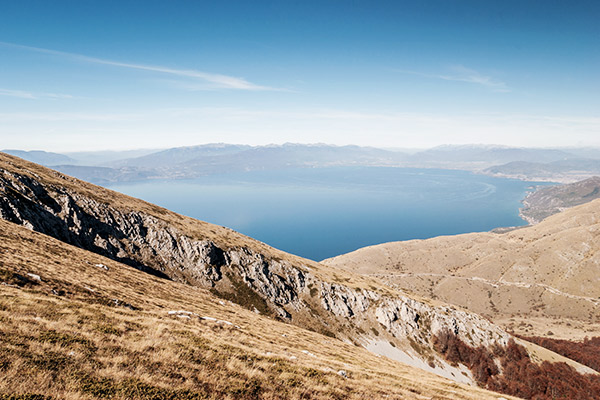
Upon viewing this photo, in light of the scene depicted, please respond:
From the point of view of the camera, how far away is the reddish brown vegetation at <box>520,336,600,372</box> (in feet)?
390

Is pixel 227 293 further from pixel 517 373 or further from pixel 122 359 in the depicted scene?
pixel 517 373

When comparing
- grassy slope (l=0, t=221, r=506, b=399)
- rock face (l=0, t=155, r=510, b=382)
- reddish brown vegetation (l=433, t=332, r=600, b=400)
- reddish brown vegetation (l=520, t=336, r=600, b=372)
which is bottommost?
reddish brown vegetation (l=520, t=336, r=600, b=372)

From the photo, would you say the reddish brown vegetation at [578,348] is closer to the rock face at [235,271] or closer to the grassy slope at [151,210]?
the rock face at [235,271]

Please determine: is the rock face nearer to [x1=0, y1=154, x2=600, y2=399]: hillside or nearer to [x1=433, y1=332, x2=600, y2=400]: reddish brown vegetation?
[x1=0, y1=154, x2=600, y2=399]: hillside

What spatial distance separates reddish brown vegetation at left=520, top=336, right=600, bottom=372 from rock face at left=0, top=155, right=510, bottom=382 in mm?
51022

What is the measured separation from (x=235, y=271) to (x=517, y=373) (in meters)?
105

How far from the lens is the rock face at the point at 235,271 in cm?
6278


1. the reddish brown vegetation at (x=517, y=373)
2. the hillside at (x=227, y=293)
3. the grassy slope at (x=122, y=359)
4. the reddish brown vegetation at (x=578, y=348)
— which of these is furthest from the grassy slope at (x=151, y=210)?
the reddish brown vegetation at (x=578, y=348)

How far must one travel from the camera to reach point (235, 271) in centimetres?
8556

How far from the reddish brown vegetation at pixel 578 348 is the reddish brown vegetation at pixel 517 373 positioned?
2089 centimetres

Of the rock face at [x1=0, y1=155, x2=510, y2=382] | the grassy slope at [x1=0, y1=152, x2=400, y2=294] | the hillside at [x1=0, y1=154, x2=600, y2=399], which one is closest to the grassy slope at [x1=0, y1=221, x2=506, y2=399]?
the hillside at [x1=0, y1=154, x2=600, y2=399]

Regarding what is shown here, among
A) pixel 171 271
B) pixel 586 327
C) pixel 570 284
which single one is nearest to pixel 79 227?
pixel 171 271

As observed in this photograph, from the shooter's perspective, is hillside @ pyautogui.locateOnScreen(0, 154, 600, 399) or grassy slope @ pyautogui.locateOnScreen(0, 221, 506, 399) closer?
grassy slope @ pyautogui.locateOnScreen(0, 221, 506, 399)

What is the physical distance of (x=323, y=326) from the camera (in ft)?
276
